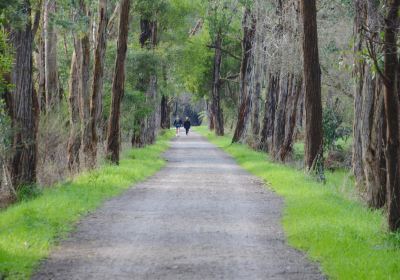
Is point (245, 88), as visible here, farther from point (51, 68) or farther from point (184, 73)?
point (51, 68)

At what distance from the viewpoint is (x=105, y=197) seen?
17.3 m

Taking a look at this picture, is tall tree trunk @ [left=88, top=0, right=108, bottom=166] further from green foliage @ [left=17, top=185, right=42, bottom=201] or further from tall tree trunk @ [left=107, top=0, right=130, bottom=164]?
green foliage @ [left=17, top=185, right=42, bottom=201]

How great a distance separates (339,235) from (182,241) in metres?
2.36

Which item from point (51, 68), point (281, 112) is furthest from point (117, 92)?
point (281, 112)

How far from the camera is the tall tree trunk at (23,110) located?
17031mm

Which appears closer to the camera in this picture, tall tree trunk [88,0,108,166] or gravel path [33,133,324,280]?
gravel path [33,133,324,280]

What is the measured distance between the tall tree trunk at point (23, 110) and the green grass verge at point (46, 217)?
0.77 m

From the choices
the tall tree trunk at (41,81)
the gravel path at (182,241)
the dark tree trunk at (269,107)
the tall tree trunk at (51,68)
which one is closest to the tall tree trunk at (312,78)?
the gravel path at (182,241)

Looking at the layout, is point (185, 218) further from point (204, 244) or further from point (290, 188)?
point (290, 188)

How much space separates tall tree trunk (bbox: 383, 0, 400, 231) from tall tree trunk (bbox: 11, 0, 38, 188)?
898cm

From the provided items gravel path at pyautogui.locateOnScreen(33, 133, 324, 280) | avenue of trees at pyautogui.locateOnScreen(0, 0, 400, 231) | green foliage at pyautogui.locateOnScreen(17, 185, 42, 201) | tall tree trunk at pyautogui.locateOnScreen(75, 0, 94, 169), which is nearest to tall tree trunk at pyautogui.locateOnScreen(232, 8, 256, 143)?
avenue of trees at pyautogui.locateOnScreen(0, 0, 400, 231)

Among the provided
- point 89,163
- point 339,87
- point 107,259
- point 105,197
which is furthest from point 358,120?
point 339,87

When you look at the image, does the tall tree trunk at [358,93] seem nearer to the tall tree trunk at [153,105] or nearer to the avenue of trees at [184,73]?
the avenue of trees at [184,73]

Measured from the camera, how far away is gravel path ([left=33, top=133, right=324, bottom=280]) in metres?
9.32
